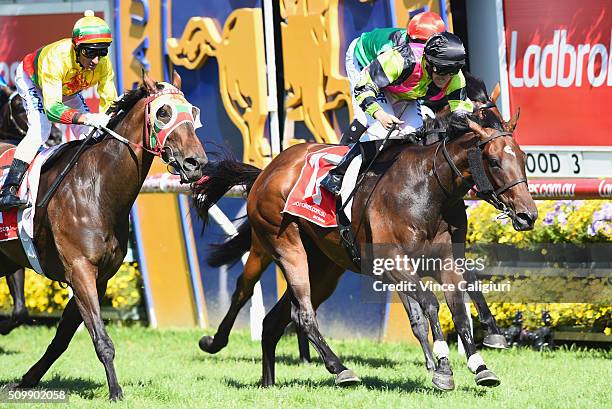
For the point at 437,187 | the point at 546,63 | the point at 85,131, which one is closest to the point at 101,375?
the point at 85,131

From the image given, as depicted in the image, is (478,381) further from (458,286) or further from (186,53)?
(186,53)

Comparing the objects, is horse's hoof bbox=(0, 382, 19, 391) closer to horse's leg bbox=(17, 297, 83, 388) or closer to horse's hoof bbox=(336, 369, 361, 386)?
Result: horse's leg bbox=(17, 297, 83, 388)

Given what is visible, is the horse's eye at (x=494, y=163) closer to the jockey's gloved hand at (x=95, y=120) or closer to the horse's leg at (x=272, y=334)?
the horse's leg at (x=272, y=334)

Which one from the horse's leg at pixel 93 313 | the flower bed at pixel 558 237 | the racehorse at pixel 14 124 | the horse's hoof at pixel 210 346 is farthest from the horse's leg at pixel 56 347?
the flower bed at pixel 558 237

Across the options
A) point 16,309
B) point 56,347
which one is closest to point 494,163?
point 56,347

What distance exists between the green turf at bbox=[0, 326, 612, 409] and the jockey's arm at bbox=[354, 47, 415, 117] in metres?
1.70

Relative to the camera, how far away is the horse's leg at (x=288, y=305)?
710 centimetres

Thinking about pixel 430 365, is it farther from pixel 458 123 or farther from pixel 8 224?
pixel 8 224

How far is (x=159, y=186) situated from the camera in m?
9.48

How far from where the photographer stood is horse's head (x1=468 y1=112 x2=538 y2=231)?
6078 mm

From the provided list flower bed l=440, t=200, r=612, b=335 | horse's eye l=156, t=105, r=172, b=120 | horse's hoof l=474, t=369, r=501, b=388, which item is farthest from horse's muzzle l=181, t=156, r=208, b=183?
flower bed l=440, t=200, r=612, b=335

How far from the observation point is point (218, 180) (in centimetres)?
786

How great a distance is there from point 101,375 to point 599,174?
393 cm

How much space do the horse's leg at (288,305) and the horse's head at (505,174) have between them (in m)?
1.45
